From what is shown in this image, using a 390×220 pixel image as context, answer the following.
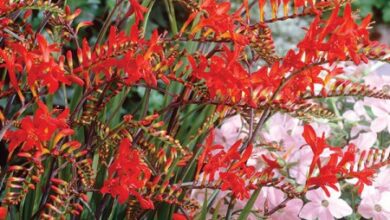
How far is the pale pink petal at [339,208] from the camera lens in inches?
59.1

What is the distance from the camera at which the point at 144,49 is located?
1.17 meters

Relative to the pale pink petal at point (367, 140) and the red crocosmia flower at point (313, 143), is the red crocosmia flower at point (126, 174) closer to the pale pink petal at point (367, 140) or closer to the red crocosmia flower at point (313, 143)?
the red crocosmia flower at point (313, 143)

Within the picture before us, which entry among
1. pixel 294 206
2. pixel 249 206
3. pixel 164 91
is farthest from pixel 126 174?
pixel 294 206

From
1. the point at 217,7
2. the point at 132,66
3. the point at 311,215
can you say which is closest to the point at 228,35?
the point at 217,7

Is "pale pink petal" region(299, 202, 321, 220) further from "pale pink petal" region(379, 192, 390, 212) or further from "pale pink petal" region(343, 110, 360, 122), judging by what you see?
"pale pink petal" region(343, 110, 360, 122)

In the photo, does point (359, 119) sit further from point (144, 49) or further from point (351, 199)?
point (144, 49)

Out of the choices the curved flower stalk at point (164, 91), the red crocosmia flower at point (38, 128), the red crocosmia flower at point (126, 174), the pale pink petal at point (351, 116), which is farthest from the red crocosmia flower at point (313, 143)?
the pale pink petal at point (351, 116)

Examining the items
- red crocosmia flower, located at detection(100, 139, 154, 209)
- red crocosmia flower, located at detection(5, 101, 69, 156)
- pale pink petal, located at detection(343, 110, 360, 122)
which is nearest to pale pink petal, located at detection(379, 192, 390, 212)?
pale pink petal, located at detection(343, 110, 360, 122)

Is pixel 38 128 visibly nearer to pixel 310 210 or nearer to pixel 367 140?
pixel 310 210

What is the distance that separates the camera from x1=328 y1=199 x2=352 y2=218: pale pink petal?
4.92ft

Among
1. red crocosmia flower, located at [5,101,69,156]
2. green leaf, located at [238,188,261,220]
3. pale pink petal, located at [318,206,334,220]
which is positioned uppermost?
red crocosmia flower, located at [5,101,69,156]

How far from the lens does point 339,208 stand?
151 centimetres

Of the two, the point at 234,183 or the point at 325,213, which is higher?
the point at 234,183

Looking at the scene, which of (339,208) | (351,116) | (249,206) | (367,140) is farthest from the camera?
(351,116)
